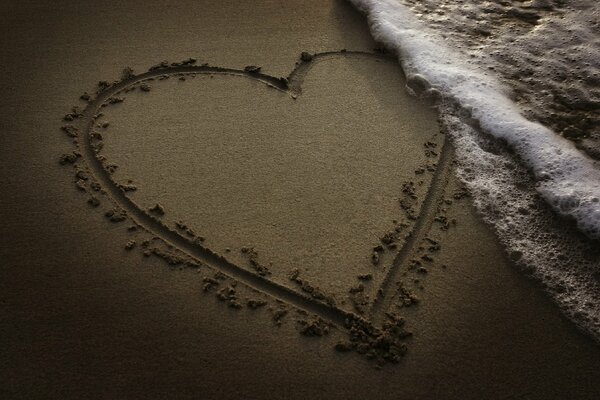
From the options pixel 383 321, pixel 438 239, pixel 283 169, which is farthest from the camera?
pixel 283 169

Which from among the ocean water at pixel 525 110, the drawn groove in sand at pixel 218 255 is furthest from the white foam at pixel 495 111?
the drawn groove in sand at pixel 218 255

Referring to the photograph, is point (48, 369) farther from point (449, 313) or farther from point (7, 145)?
point (449, 313)

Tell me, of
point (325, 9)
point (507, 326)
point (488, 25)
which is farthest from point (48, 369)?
point (488, 25)

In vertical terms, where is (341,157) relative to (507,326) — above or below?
above

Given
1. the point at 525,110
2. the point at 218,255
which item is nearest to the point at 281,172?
the point at 218,255

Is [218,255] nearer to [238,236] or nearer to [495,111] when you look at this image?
[238,236]

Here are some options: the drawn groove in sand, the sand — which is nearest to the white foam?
the sand
